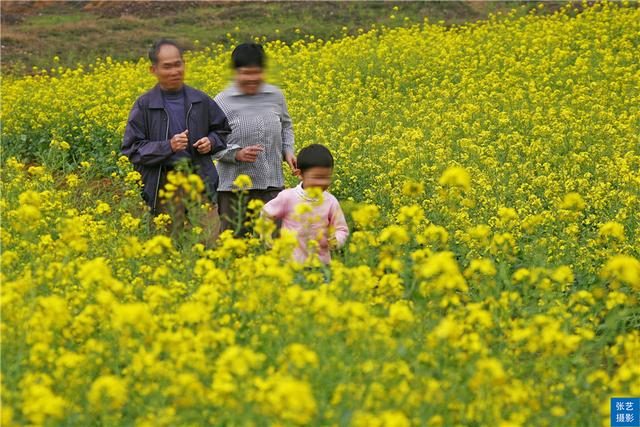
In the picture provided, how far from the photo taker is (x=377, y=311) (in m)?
4.25

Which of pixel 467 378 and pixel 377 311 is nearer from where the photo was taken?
pixel 467 378

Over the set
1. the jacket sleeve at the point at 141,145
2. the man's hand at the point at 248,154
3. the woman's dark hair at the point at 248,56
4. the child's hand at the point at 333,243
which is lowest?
the child's hand at the point at 333,243

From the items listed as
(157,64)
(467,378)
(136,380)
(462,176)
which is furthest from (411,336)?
(157,64)

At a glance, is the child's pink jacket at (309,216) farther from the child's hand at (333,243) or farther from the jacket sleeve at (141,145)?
the jacket sleeve at (141,145)

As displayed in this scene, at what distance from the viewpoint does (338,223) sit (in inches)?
217

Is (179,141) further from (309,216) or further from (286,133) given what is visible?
(286,133)

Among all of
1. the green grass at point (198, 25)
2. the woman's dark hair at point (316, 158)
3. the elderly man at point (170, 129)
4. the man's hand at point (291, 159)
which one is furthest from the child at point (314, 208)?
the green grass at point (198, 25)

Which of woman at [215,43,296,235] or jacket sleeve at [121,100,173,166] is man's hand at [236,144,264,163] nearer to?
woman at [215,43,296,235]

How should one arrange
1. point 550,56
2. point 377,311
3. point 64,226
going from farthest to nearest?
point 550,56 < point 64,226 < point 377,311

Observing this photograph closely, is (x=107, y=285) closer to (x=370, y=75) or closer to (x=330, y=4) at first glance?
(x=370, y=75)

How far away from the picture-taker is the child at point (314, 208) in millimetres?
5434

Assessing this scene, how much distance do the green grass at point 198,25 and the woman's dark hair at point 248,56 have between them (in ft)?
48.2

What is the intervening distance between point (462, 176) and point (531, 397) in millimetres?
956

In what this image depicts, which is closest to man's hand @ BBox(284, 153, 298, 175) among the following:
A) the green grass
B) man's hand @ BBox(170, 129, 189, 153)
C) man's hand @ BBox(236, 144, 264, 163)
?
man's hand @ BBox(236, 144, 264, 163)
